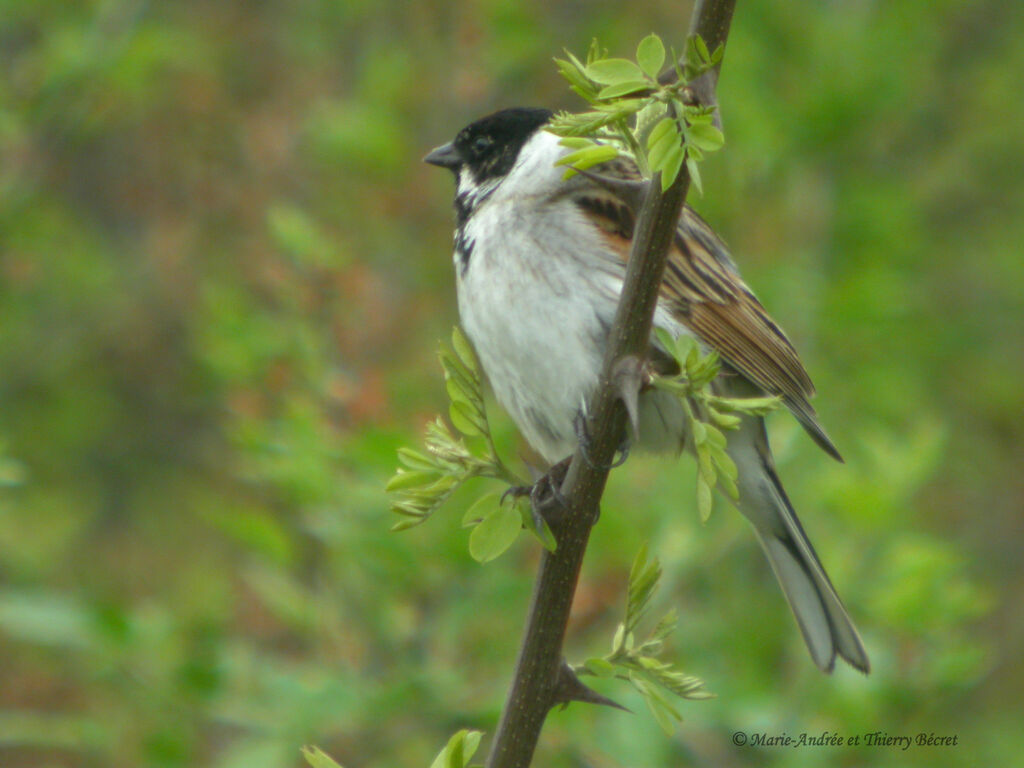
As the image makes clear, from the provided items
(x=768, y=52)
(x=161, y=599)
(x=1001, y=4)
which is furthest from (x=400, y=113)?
(x=1001, y=4)

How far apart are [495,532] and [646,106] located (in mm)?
445

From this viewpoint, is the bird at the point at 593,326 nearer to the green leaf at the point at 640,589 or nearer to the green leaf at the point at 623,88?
the green leaf at the point at 640,589

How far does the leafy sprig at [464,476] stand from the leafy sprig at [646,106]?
26cm

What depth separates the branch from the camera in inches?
46.1

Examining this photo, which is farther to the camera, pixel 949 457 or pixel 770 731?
pixel 949 457

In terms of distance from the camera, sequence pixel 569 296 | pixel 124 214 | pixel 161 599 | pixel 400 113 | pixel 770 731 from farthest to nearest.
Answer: pixel 124 214
pixel 161 599
pixel 400 113
pixel 770 731
pixel 569 296

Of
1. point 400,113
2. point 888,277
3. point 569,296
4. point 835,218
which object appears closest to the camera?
point 569,296

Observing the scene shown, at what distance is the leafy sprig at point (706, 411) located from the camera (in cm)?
124

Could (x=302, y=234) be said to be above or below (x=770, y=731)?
above

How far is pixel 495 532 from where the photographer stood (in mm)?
1336

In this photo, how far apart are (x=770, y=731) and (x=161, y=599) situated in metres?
2.56

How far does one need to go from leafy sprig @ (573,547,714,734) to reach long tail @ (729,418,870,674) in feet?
2.66

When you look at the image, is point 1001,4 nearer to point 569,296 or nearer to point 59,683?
point 569,296

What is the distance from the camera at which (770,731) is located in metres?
2.86
